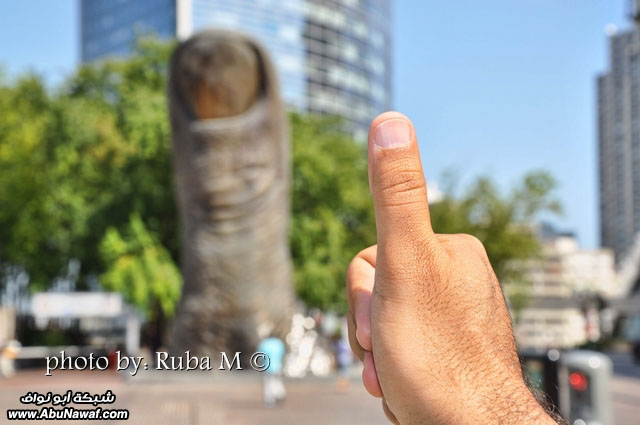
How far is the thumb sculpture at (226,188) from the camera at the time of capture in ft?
53.8

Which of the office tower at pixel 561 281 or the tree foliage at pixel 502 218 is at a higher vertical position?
the tree foliage at pixel 502 218

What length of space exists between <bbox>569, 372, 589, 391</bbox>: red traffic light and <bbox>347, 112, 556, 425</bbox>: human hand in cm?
566

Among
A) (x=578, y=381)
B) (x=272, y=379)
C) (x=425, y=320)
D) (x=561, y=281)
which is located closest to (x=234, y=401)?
(x=272, y=379)

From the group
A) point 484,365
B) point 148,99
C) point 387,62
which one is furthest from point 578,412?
point 387,62

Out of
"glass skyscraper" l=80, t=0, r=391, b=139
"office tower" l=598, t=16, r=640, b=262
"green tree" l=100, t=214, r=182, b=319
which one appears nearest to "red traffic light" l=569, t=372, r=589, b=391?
"green tree" l=100, t=214, r=182, b=319

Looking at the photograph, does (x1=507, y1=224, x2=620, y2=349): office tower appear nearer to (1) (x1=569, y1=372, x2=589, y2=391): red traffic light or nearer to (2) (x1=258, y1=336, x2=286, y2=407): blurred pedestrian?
(2) (x1=258, y1=336, x2=286, y2=407): blurred pedestrian

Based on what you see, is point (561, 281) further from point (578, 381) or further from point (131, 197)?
point (578, 381)

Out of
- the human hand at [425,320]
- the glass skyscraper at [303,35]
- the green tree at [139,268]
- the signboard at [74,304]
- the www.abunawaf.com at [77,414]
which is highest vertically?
the glass skyscraper at [303,35]

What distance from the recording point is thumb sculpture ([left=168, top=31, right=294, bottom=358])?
1639cm

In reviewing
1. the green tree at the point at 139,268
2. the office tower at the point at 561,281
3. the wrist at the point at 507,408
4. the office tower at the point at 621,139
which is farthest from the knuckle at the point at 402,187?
the office tower at the point at 621,139

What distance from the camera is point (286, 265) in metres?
17.5

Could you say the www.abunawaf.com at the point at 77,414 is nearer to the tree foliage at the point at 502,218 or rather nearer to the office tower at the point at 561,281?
the tree foliage at the point at 502,218

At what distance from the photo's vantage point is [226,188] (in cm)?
1653

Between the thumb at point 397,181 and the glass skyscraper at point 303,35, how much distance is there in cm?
7582
